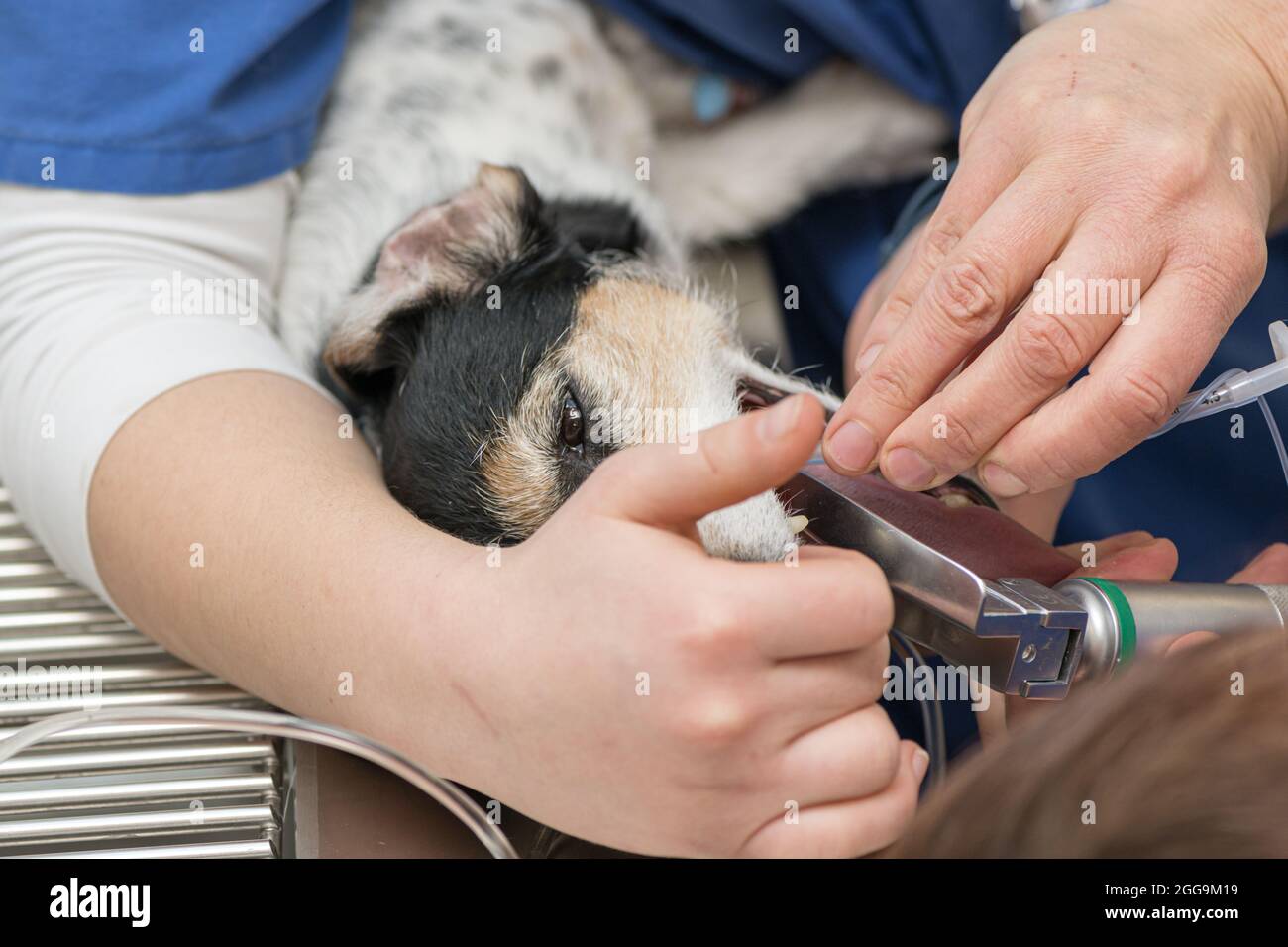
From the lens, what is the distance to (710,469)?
590 millimetres

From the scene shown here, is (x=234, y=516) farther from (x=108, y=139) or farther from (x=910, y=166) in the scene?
(x=910, y=166)

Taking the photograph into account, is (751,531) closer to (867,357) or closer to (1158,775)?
(867,357)

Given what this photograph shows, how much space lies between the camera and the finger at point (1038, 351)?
77cm

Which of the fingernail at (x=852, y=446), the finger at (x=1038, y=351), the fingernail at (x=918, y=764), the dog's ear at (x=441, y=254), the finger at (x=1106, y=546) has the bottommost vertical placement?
the fingernail at (x=918, y=764)

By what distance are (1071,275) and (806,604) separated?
372 mm

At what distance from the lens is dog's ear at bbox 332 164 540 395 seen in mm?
1206

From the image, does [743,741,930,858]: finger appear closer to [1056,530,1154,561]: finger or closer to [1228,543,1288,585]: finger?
[1056,530,1154,561]: finger

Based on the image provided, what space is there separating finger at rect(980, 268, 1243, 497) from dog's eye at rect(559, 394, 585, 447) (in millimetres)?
444

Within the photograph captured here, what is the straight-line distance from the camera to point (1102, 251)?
784 mm

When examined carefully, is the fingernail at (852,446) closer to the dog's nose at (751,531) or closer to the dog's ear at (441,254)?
the dog's nose at (751,531)

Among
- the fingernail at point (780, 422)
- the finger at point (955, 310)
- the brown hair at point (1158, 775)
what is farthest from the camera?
the finger at point (955, 310)

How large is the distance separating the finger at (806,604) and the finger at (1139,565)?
33cm
